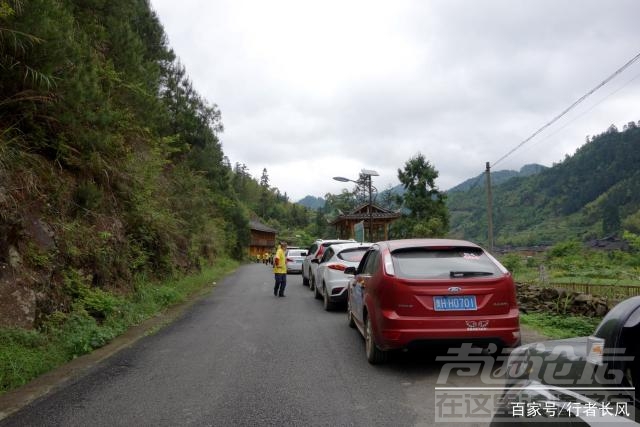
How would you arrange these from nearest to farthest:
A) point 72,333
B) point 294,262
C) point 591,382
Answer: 1. point 591,382
2. point 72,333
3. point 294,262

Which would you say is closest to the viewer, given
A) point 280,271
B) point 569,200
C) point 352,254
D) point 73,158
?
point 73,158

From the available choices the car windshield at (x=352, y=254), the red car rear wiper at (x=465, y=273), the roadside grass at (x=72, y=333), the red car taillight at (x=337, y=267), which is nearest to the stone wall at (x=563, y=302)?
the car windshield at (x=352, y=254)

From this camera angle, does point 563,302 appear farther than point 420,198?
No

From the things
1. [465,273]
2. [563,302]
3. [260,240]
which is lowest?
[563,302]

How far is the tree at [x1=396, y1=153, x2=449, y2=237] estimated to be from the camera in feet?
138

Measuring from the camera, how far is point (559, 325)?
8.42 meters

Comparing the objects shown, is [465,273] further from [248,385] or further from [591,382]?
[591,382]

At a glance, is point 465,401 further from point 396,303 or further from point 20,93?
point 20,93

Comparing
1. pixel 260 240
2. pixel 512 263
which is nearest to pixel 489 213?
pixel 512 263

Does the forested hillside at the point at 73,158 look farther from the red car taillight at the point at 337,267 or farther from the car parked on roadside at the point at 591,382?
the car parked on roadside at the point at 591,382

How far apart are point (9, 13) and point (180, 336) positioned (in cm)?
547

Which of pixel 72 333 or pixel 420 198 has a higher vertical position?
pixel 420 198

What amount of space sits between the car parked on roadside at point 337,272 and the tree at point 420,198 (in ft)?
100

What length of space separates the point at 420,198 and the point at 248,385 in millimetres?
40099
